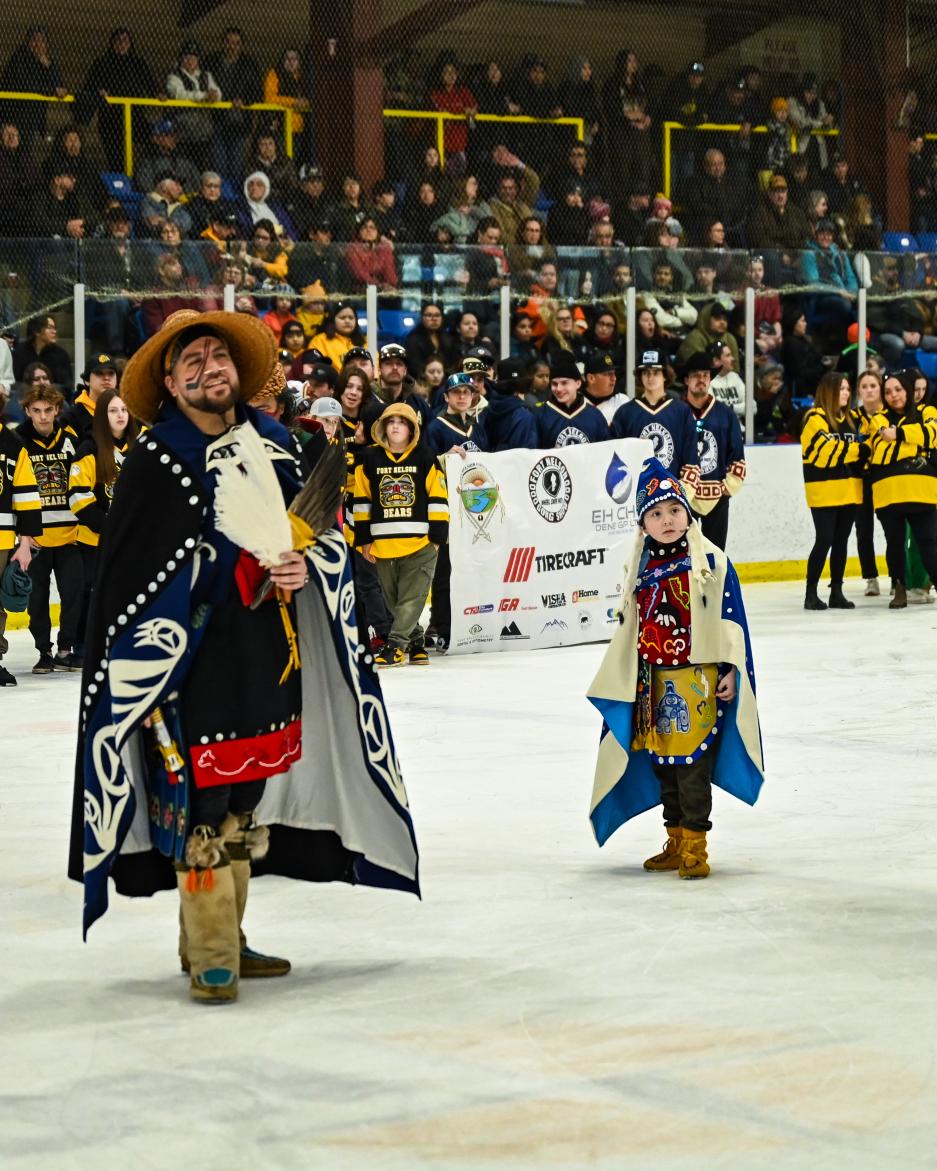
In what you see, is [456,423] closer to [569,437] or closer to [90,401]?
[569,437]

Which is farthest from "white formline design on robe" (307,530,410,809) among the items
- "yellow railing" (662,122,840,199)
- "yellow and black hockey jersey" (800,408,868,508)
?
"yellow railing" (662,122,840,199)

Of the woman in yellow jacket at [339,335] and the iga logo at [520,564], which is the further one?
the woman in yellow jacket at [339,335]

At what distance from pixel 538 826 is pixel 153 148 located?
36.0ft

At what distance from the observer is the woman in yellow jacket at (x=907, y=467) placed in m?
13.4

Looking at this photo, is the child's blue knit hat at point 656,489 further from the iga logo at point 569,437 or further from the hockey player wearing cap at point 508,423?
the iga logo at point 569,437

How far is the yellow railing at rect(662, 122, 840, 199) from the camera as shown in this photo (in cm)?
1873

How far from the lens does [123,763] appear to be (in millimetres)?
4344

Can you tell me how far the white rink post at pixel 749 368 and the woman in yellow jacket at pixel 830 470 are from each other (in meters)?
2.15

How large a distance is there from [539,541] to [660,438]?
146cm

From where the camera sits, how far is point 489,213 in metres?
16.6

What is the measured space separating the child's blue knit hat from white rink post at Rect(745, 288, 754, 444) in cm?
1038

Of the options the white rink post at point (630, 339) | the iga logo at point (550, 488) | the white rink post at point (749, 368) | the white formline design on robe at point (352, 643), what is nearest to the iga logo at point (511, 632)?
the iga logo at point (550, 488)

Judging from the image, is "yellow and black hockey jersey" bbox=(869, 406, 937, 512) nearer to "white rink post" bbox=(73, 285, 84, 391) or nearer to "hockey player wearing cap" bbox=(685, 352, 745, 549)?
"hockey player wearing cap" bbox=(685, 352, 745, 549)

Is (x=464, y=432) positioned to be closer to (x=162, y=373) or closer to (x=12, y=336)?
(x=12, y=336)
